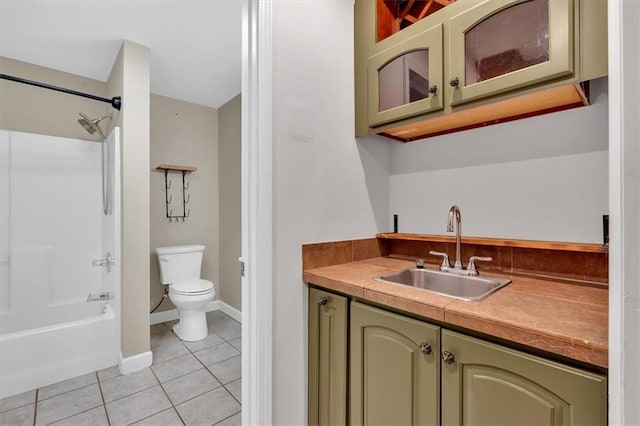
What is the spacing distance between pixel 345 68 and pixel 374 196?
716mm

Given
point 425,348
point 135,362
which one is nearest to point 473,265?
point 425,348

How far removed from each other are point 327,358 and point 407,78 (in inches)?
52.2

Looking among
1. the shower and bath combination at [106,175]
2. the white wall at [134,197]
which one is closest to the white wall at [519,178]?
the white wall at [134,197]

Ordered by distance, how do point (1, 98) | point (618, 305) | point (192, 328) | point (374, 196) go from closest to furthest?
1. point (618, 305)
2. point (374, 196)
3. point (1, 98)
4. point (192, 328)

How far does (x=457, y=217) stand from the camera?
4.49 feet

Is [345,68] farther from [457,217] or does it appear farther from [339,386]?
[339,386]

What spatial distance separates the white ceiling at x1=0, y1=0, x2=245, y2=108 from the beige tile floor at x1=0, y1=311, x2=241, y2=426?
7.84ft

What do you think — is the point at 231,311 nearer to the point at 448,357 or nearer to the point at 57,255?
the point at 57,255

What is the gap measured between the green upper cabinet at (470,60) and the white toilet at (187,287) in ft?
6.38

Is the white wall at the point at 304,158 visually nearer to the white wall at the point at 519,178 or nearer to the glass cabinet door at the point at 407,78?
the glass cabinet door at the point at 407,78

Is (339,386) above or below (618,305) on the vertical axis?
below

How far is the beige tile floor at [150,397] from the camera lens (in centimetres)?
162

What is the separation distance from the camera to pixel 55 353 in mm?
1997

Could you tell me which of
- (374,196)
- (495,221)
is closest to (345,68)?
(374,196)
